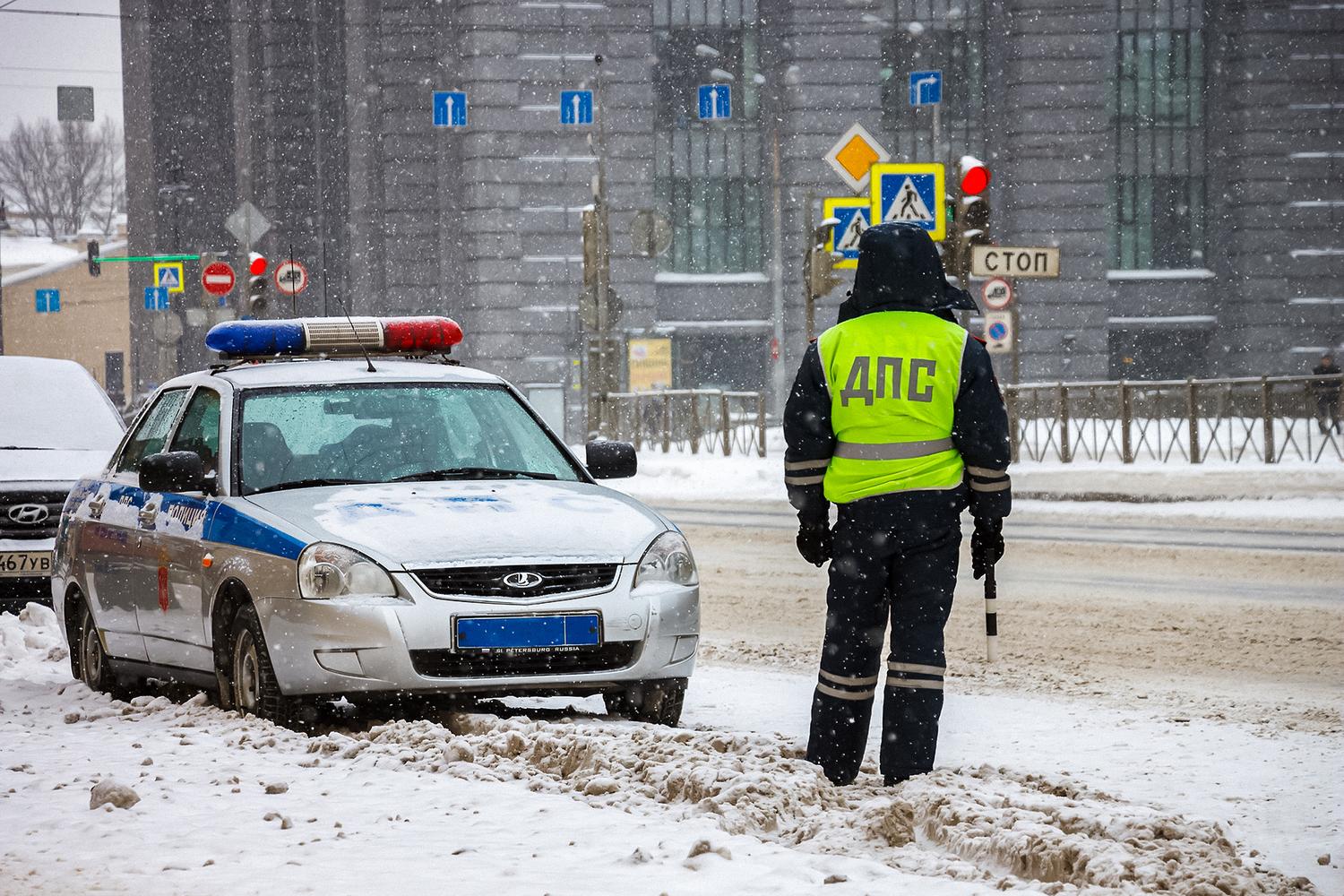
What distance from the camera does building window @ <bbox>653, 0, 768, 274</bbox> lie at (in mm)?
40406

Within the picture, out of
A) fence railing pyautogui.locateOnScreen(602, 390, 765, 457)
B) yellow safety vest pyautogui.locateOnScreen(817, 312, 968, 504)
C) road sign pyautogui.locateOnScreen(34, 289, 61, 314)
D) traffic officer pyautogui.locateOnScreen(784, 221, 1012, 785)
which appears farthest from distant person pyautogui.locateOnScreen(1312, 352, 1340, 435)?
road sign pyautogui.locateOnScreen(34, 289, 61, 314)

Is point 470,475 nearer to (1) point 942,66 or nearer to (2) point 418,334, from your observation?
(2) point 418,334

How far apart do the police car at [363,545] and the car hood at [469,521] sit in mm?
11

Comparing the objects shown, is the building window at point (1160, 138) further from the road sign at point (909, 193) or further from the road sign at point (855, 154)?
the road sign at point (909, 193)

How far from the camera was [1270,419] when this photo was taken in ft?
76.0

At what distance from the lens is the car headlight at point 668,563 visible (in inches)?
284

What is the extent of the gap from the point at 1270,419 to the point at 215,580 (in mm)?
18130

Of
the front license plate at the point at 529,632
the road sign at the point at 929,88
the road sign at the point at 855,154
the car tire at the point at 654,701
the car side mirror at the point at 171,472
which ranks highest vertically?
the road sign at the point at 929,88

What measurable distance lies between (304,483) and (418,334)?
137cm

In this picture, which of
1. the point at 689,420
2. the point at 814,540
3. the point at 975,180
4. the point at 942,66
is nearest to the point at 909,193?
the point at 975,180

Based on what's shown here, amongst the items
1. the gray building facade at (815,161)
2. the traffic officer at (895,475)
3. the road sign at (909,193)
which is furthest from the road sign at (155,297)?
the traffic officer at (895,475)

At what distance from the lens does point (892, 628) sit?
5.83 meters

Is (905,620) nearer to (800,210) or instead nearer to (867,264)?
(867,264)

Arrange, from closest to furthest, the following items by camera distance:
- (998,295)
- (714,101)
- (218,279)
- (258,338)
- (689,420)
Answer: (258,338), (998,295), (689,420), (218,279), (714,101)
